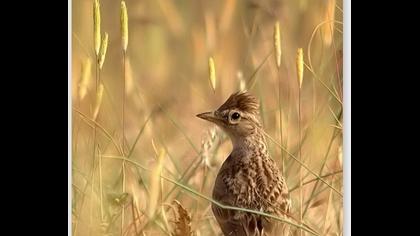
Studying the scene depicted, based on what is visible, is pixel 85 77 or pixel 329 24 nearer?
pixel 329 24

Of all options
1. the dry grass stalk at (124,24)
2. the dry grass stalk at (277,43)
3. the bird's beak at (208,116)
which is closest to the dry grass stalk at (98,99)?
the dry grass stalk at (124,24)

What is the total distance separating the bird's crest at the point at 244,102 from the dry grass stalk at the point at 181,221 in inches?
9.7

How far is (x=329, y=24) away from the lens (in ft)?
5.69

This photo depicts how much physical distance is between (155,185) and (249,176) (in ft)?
0.73

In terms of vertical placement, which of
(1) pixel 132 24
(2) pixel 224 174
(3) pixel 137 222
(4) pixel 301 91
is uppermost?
(1) pixel 132 24

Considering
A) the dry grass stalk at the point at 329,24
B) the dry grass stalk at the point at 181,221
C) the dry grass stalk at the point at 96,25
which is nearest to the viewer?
the dry grass stalk at the point at 329,24

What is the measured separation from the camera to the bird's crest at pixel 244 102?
1775 millimetres

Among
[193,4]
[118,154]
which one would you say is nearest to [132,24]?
[193,4]

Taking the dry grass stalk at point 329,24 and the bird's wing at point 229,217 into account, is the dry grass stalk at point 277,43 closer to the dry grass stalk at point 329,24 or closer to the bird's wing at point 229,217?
the dry grass stalk at point 329,24

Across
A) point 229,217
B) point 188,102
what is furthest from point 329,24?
point 229,217

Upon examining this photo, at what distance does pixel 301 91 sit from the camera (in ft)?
5.74

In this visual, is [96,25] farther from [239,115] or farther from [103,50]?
[239,115]

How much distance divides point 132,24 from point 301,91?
1.34 feet
